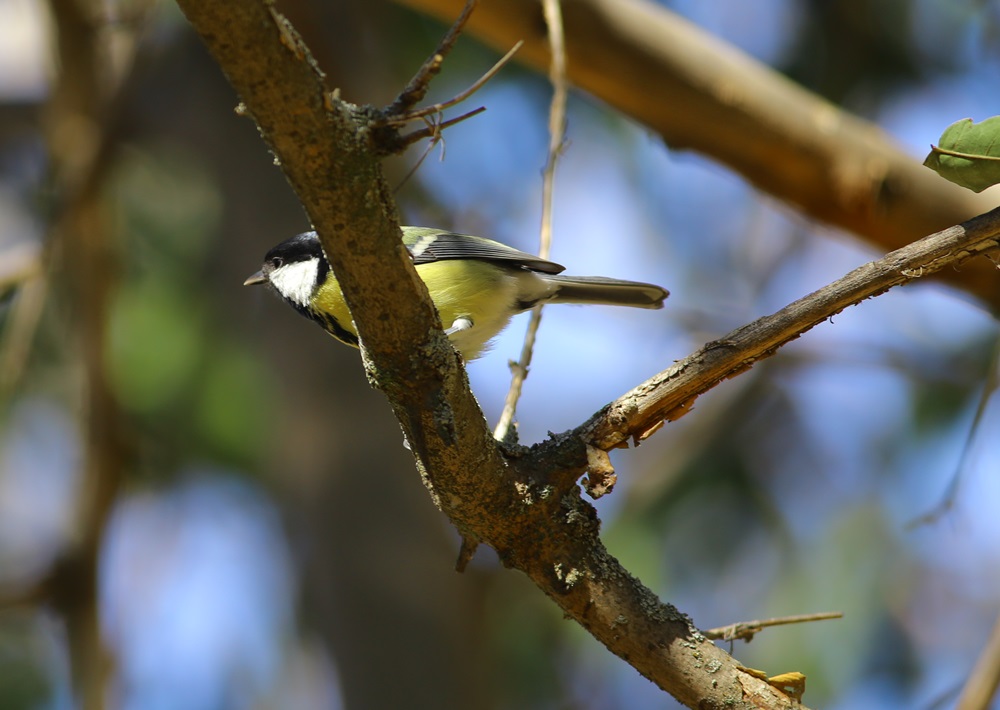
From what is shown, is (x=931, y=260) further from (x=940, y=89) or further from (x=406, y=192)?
(x=940, y=89)

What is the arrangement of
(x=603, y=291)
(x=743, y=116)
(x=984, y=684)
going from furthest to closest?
(x=743, y=116) < (x=603, y=291) < (x=984, y=684)

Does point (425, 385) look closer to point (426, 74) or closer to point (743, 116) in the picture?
point (426, 74)

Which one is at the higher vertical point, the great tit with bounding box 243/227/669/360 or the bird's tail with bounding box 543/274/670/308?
the bird's tail with bounding box 543/274/670/308

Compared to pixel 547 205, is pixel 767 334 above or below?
Result: below

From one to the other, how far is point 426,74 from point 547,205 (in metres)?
1.46

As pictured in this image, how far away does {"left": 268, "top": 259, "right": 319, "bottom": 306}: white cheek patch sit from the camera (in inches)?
128

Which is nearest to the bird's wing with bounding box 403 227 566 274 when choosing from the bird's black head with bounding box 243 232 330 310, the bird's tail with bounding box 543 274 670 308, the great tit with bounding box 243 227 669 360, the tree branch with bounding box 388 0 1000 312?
the great tit with bounding box 243 227 669 360

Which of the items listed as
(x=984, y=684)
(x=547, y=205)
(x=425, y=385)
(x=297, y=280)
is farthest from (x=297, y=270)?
(x=984, y=684)

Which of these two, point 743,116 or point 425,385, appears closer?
point 425,385

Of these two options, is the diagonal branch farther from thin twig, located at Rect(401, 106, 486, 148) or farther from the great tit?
the great tit

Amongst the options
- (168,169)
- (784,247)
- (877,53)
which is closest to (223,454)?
(168,169)

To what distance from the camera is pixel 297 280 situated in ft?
11.1

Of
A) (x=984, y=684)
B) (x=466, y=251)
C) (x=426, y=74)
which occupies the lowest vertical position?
(x=984, y=684)

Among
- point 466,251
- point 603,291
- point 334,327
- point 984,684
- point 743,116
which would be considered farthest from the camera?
point 743,116
